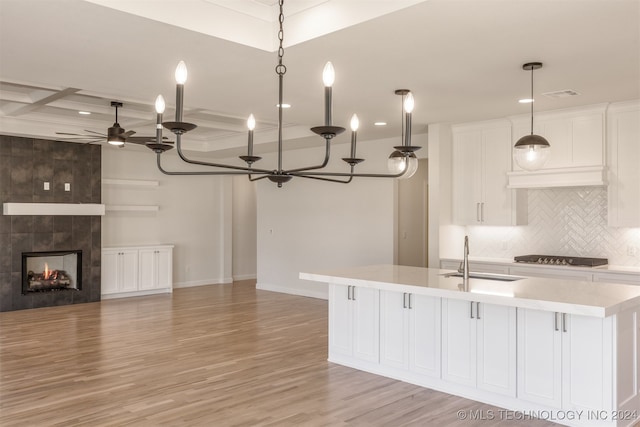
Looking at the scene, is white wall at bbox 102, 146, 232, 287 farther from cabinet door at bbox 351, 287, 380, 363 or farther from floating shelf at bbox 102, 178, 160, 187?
cabinet door at bbox 351, 287, 380, 363

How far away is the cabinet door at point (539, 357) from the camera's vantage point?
349 centimetres

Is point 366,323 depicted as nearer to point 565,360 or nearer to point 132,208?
point 565,360

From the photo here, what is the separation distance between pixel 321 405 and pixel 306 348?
5.38ft

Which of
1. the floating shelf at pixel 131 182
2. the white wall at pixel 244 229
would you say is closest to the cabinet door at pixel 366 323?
the floating shelf at pixel 131 182

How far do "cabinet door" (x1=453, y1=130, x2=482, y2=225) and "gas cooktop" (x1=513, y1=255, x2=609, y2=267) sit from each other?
0.74 metres

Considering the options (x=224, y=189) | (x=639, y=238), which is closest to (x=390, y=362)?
(x=639, y=238)

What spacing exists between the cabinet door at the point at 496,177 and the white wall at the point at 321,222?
1.67 m

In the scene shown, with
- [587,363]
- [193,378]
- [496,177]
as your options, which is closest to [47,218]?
[193,378]

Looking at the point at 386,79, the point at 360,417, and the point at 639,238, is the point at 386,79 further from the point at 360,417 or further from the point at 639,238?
the point at 639,238

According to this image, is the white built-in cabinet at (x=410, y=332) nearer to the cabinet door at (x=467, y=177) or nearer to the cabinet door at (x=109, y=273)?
the cabinet door at (x=467, y=177)

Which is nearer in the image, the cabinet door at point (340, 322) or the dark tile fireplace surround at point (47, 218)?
the cabinet door at point (340, 322)

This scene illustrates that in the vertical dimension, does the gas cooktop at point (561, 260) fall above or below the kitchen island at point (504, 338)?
above

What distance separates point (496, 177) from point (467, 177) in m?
0.38

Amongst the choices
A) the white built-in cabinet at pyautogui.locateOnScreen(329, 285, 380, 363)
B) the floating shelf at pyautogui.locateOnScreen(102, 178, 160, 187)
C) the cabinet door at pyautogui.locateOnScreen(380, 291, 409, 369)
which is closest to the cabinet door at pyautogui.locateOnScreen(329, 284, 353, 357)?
the white built-in cabinet at pyautogui.locateOnScreen(329, 285, 380, 363)
